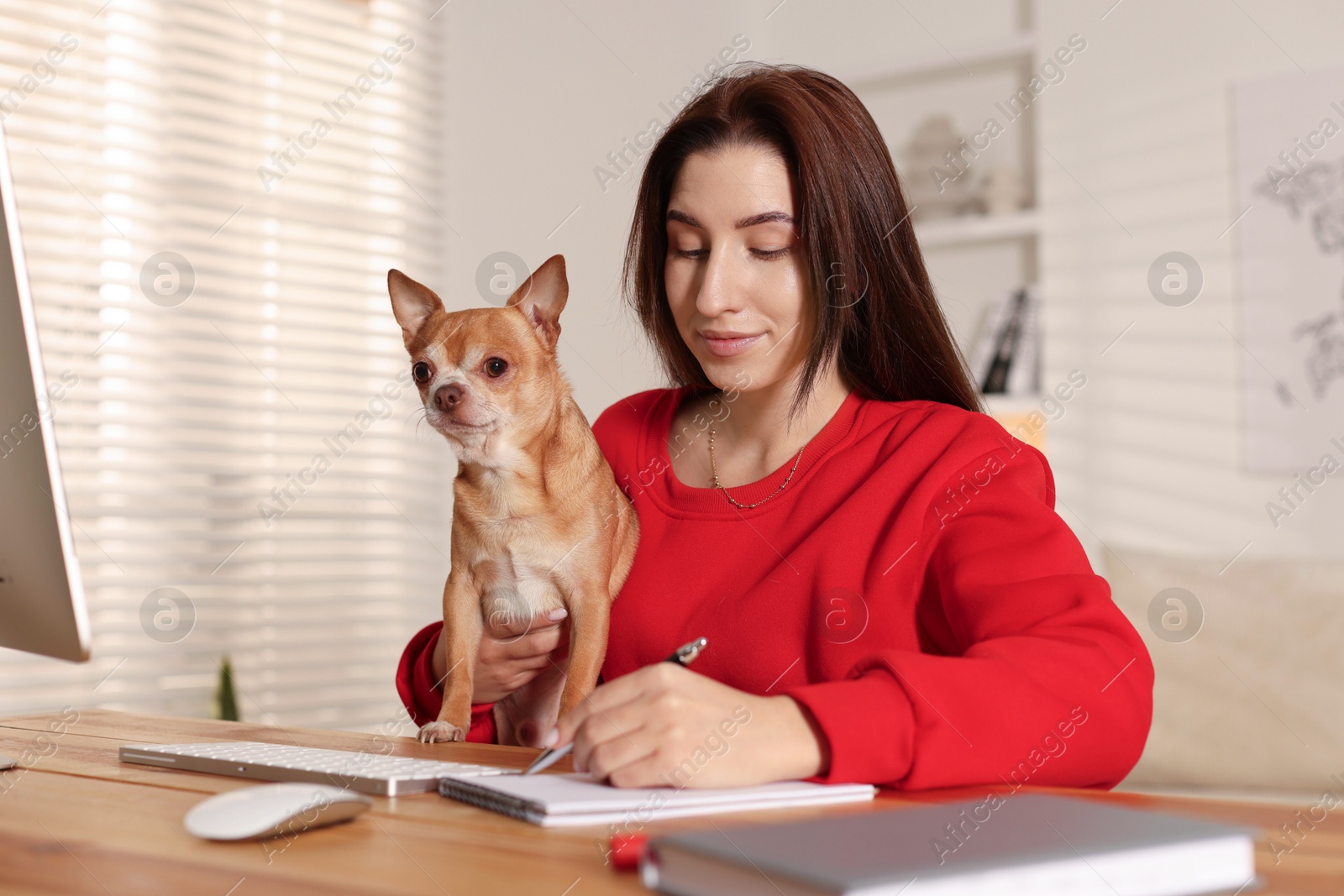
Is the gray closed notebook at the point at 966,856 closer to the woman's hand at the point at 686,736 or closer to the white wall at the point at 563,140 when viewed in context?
the woman's hand at the point at 686,736

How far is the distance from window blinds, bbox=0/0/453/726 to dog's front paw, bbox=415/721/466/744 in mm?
1587

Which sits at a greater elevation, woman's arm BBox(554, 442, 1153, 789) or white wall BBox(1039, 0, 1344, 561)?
white wall BBox(1039, 0, 1344, 561)

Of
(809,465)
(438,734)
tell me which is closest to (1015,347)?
(809,465)

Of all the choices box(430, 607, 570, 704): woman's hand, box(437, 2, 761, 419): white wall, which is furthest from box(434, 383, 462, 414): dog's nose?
box(437, 2, 761, 419): white wall

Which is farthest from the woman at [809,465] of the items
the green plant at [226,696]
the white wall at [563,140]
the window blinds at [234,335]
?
the white wall at [563,140]

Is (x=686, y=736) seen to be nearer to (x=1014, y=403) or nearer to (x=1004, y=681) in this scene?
(x=1004, y=681)

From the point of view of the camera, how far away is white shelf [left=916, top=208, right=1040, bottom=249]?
132 inches

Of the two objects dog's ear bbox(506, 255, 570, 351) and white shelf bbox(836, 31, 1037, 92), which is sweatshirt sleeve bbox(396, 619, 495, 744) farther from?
white shelf bbox(836, 31, 1037, 92)

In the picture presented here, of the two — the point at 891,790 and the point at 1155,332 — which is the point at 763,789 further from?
the point at 1155,332

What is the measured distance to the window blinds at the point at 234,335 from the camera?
8.34ft

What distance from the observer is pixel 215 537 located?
276 cm

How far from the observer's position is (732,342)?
1484 mm

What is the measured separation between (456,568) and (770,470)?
0.48m

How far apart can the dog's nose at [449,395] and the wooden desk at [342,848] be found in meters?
0.55
